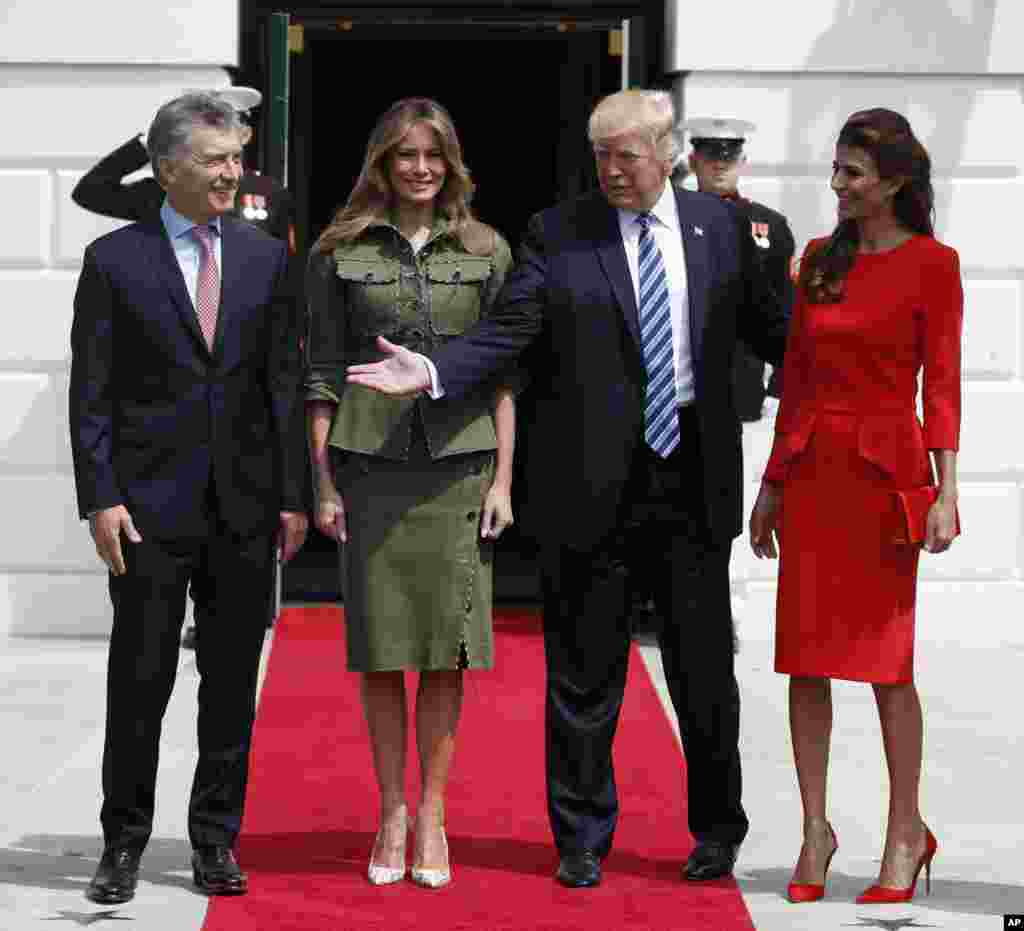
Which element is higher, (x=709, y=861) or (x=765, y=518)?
(x=765, y=518)

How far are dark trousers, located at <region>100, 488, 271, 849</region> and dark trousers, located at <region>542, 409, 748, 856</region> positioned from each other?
0.70 m

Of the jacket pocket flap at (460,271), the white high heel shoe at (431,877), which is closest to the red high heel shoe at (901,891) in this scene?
the white high heel shoe at (431,877)

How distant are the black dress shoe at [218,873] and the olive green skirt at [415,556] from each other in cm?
52

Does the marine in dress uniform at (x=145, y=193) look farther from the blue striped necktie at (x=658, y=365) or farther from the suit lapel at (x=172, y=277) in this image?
the blue striped necktie at (x=658, y=365)

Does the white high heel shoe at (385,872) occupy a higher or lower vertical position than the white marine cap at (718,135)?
lower

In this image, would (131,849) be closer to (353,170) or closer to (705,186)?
(705,186)

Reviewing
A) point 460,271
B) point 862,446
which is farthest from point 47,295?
point 862,446

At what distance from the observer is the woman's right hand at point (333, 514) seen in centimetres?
546

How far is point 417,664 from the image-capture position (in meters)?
5.43

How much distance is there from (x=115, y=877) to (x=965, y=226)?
5.47 metres

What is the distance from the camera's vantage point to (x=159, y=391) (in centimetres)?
528

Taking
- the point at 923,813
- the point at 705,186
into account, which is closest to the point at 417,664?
the point at 923,813

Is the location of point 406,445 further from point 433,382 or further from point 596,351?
point 596,351

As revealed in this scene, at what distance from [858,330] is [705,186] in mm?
3914
